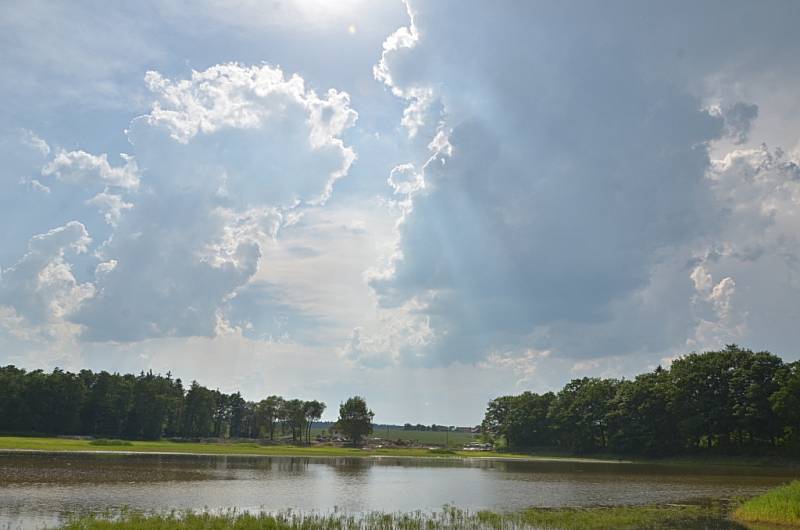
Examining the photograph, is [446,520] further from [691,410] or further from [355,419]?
[355,419]

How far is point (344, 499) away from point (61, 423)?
374 ft

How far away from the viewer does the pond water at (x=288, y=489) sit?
38.0 meters

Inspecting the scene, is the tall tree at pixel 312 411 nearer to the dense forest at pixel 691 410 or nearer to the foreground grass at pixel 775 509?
the dense forest at pixel 691 410

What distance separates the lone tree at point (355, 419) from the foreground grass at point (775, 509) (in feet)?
424

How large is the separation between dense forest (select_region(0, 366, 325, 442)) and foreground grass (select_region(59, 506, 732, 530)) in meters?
118

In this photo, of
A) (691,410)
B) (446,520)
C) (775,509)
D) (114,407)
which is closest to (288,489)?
(446,520)

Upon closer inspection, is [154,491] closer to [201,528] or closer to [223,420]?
[201,528]

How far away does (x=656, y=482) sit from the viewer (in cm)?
6456

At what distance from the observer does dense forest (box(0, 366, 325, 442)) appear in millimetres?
130500

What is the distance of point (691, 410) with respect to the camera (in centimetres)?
10869

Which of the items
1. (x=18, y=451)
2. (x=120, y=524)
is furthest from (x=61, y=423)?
(x=120, y=524)

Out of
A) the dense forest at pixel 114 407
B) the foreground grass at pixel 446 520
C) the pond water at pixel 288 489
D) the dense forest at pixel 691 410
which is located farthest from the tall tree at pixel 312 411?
the foreground grass at pixel 446 520

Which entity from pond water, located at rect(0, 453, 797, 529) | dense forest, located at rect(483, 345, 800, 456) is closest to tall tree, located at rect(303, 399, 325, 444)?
dense forest, located at rect(483, 345, 800, 456)

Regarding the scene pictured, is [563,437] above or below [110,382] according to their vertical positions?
below
